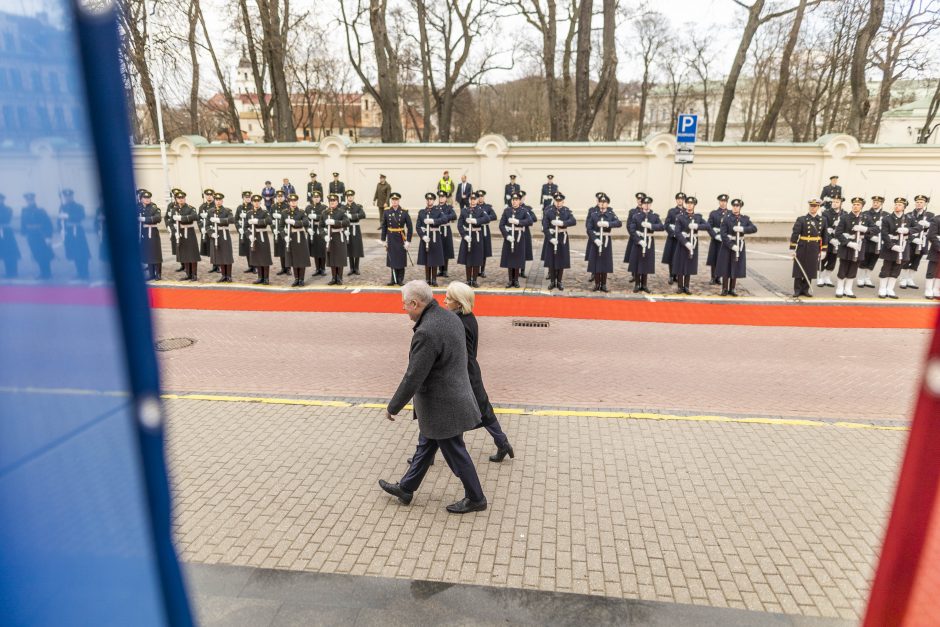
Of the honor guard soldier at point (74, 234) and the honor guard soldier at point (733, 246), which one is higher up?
the honor guard soldier at point (74, 234)

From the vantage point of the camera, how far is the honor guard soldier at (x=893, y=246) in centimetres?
1301

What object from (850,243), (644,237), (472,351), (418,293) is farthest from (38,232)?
(850,243)

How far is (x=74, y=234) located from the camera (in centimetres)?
106

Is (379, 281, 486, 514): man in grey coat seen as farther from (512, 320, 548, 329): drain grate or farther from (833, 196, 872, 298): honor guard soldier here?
(833, 196, 872, 298): honor guard soldier

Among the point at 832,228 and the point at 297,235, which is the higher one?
the point at 832,228

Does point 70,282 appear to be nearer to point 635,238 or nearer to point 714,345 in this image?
point 714,345

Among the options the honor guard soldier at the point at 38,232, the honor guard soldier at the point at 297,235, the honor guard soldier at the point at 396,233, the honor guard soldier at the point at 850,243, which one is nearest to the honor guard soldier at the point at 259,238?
the honor guard soldier at the point at 297,235

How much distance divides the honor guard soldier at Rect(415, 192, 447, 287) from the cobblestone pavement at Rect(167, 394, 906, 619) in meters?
7.52

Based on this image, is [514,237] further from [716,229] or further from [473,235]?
[716,229]

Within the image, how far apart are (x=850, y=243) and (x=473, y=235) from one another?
7.72 meters

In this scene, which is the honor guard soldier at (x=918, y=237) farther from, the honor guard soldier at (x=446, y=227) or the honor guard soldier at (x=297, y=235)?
the honor guard soldier at (x=297, y=235)

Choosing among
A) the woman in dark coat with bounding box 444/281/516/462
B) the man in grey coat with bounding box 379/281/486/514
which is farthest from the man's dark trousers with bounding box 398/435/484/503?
the woman in dark coat with bounding box 444/281/516/462

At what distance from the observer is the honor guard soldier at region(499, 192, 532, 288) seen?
13898mm

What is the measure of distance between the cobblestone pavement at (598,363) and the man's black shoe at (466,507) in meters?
2.62
